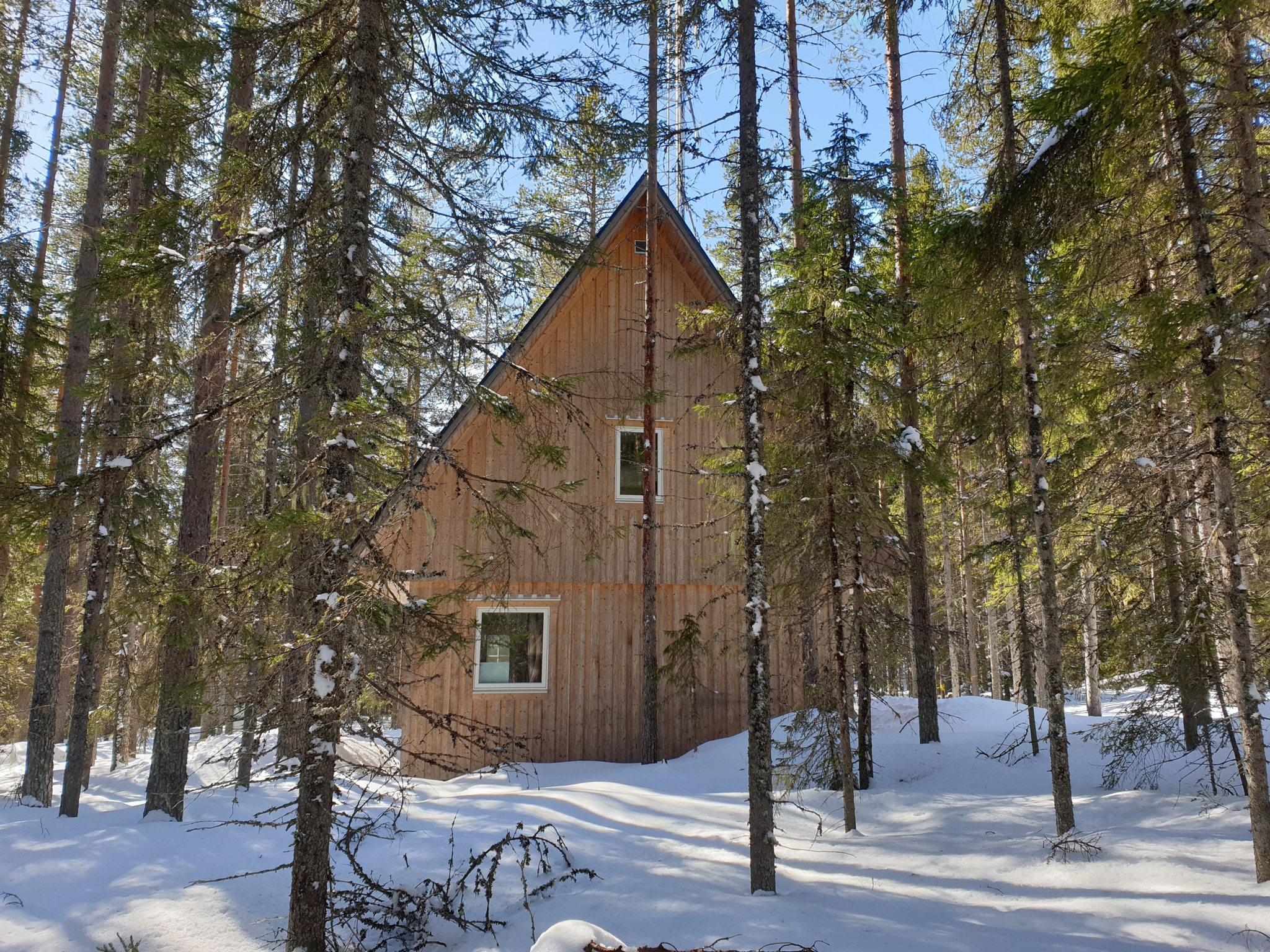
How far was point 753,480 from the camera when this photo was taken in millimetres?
6312

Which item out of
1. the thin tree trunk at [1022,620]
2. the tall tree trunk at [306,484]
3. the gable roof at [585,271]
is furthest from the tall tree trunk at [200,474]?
the thin tree trunk at [1022,620]

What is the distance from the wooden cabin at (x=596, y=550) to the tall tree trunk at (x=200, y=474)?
2854 millimetres

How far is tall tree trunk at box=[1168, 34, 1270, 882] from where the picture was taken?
531 cm

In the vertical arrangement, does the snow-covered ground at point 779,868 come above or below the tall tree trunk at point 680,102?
below

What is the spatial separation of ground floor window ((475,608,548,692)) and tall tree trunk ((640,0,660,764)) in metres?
1.77

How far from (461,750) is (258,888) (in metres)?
5.79

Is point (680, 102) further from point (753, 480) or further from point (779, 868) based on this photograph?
point (779, 868)

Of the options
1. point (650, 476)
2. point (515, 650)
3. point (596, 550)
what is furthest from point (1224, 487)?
point (515, 650)

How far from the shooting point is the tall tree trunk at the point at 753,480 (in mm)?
5957

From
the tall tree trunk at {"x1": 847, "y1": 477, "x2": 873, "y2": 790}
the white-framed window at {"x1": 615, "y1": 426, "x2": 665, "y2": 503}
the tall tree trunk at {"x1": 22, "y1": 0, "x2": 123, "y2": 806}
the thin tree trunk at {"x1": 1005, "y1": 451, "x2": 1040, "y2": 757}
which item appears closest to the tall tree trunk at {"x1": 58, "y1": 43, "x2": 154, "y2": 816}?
the tall tree trunk at {"x1": 22, "y1": 0, "x2": 123, "y2": 806}

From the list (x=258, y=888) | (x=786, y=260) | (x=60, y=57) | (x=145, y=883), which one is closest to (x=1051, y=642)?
(x=786, y=260)

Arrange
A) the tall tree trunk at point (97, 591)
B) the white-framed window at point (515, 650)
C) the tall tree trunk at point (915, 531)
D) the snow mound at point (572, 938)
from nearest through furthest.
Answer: the snow mound at point (572, 938), the tall tree trunk at point (97, 591), the tall tree trunk at point (915, 531), the white-framed window at point (515, 650)

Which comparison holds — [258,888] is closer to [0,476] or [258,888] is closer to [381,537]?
[381,537]

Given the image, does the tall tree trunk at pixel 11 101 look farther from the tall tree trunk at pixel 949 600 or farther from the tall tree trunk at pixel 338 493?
the tall tree trunk at pixel 949 600
